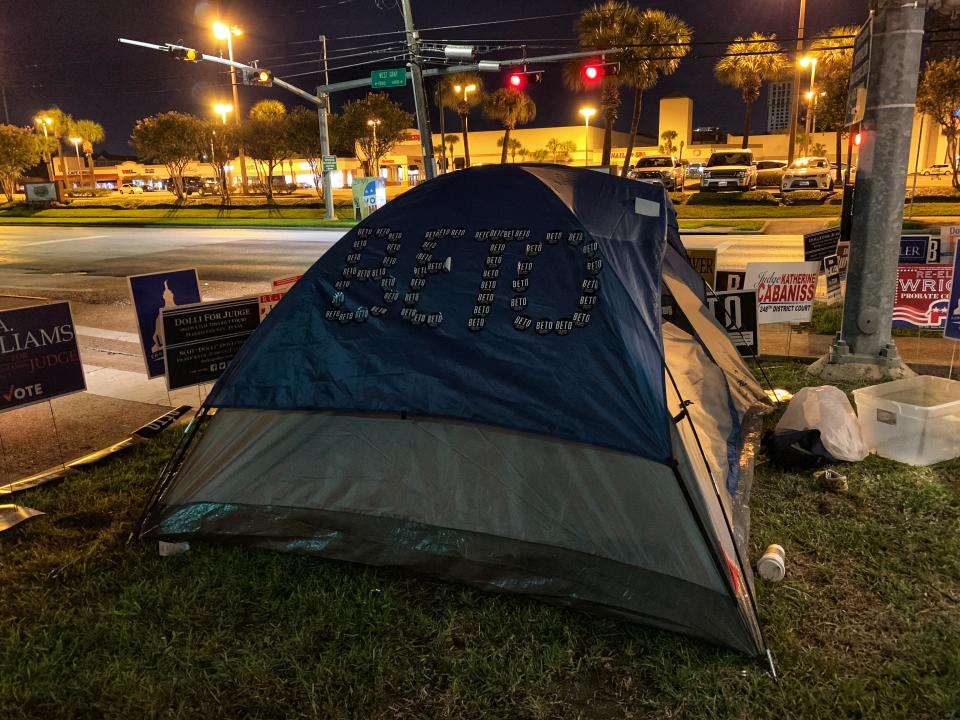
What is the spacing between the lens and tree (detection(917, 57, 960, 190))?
27.8 metres

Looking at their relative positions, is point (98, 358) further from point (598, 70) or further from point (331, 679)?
point (598, 70)

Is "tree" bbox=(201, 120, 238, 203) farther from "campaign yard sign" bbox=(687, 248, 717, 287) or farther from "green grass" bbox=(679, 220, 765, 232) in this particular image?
"campaign yard sign" bbox=(687, 248, 717, 287)

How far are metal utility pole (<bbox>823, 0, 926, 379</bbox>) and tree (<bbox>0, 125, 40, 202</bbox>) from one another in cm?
5280

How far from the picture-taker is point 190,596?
3.55 m

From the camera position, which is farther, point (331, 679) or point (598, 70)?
point (598, 70)

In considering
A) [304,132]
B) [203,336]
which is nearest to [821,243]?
[203,336]

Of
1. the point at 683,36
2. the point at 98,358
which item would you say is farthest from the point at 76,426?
the point at 683,36

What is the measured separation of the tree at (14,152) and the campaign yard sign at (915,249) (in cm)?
5253

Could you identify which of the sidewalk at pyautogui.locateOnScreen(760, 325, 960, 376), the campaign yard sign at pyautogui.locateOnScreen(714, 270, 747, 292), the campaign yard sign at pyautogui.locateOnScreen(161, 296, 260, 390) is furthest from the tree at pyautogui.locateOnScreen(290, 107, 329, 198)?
the campaign yard sign at pyautogui.locateOnScreen(161, 296, 260, 390)

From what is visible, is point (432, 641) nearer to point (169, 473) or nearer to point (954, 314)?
point (169, 473)

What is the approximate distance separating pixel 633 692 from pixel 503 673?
53 centimetres

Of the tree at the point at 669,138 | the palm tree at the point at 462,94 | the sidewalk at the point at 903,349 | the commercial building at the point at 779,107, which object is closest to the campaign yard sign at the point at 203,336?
the sidewalk at the point at 903,349

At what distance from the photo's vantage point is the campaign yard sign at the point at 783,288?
755 centimetres

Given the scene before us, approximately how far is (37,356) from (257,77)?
19.3m
